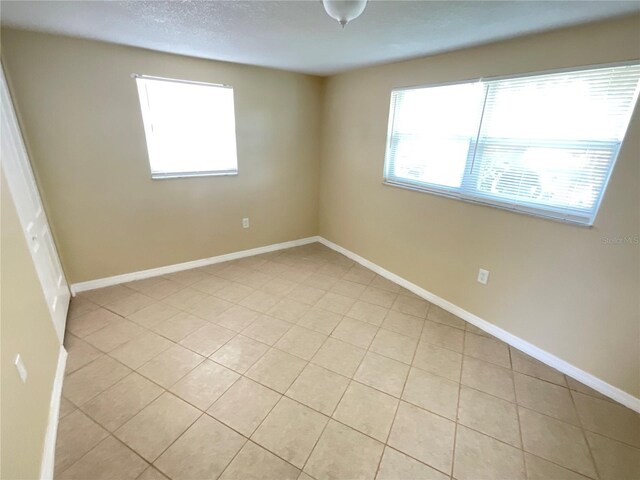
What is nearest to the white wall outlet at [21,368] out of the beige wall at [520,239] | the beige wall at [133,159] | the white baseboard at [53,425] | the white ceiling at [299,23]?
the white baseboard at [53,425]

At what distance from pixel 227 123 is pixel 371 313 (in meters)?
2.47

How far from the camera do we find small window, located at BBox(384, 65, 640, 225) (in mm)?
1589

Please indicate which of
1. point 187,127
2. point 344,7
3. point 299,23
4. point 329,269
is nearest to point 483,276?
point 329,269

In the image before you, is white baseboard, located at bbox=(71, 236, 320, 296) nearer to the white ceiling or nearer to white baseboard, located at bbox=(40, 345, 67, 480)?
white baseboard, located at bbox=(40, 345, 67, 480)

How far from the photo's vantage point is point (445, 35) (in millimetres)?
1841

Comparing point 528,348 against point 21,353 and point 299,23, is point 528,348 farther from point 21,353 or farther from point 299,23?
point 21,353

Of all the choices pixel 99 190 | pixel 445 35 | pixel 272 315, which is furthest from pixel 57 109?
pixel 445 35

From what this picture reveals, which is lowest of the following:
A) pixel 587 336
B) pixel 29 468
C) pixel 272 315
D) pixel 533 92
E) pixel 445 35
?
pixel 272 315

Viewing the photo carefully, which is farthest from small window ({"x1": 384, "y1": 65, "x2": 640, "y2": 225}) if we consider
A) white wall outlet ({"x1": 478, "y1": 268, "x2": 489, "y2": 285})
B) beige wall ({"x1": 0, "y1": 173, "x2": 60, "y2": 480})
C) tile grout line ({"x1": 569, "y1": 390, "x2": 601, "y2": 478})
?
beige wall ({"x1": 0, "y1": 173, "x2": 60, "y2": 480})

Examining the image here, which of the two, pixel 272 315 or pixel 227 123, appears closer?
pixel 272 315

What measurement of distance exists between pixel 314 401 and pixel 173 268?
227 cm

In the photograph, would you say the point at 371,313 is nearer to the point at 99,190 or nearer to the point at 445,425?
the point at 445,425

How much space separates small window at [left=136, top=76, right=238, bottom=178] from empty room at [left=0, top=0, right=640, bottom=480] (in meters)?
0.02

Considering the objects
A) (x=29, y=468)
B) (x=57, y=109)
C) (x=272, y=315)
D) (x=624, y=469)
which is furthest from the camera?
(x=272, y=315)
